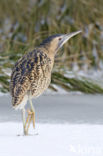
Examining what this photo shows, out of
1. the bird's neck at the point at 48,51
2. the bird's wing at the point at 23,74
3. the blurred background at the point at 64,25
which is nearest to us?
the bird's wing at the point at 23,74

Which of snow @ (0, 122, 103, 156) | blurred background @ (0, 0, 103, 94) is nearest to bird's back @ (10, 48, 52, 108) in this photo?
snow @ (0, 122, 103, 156)

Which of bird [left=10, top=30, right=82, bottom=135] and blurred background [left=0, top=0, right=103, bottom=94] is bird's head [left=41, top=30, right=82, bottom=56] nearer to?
bird [left=10, top=30, right=82, bottom=135]

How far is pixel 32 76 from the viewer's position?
3.95 metres

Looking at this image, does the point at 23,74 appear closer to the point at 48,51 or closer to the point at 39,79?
the point at 39,79

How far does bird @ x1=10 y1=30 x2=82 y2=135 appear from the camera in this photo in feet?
12.6

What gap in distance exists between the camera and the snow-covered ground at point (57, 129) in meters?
3.54

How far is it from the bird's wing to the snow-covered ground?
0.30 metres

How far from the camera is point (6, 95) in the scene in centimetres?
641

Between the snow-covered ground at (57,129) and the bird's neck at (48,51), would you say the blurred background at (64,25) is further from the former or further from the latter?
the bird's neck at (48,51)

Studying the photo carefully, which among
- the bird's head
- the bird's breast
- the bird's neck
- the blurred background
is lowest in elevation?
the blurred background

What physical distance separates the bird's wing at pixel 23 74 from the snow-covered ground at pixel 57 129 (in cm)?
30

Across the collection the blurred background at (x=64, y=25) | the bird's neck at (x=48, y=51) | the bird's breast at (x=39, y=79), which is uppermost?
the bird's neck at (x=48, y=51)

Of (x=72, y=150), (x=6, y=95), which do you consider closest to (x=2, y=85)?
(x=6, y=95)

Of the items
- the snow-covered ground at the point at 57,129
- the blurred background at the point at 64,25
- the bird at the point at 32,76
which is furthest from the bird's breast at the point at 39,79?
the blurred background at the point at 64,25
